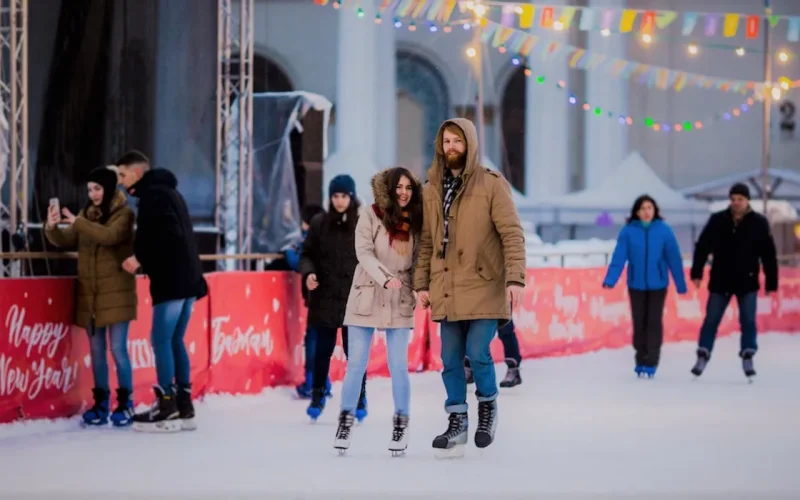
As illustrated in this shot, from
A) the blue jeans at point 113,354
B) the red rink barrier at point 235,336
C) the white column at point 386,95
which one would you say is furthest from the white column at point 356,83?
the blue jeans at point 113,354

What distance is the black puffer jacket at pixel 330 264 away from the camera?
8031 millimetres

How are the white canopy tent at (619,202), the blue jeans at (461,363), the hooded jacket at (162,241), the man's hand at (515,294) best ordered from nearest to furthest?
the man's hand at (515,294) < the blue jeans at (461,363) < the hooded jacket at (162,241) < the white canopy tent at (619,202)

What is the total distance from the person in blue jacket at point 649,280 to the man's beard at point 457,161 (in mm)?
4698

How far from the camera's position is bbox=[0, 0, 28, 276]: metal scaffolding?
1118 cm

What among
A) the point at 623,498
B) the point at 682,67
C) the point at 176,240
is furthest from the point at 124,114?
the point at 682,67

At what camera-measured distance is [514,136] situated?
2791 cm

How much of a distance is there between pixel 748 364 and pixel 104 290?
5311 mm

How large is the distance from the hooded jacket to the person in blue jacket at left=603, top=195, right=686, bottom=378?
4.36 m

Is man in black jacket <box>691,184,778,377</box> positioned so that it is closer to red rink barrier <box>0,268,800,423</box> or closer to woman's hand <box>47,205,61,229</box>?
red rink barrier <box>0,268,800,423</box>

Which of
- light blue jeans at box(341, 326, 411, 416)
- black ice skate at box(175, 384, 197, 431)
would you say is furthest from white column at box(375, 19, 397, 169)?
light blue jeans at box(341, 326, 411, 416)

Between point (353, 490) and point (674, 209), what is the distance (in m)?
21.6

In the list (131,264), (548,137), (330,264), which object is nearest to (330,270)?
(330,264)

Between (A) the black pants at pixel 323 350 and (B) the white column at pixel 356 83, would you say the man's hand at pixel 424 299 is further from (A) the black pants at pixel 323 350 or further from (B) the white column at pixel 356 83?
(B) the white column at pixel 356 83

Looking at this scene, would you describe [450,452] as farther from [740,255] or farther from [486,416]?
[740,255]
